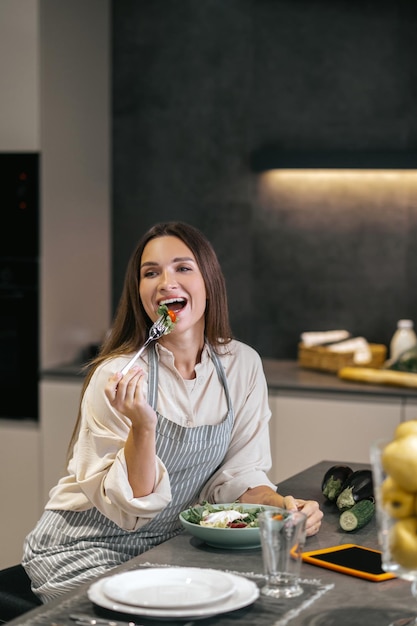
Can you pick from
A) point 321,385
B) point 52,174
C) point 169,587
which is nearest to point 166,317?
point 169,587

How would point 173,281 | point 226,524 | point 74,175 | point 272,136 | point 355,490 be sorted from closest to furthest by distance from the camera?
point 226,524 → point 355,490 → point 173,281 → point 74,175 → point 272,136

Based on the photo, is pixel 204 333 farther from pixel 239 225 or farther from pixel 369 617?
pixel 239 225

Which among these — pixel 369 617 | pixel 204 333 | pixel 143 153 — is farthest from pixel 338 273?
pixel 369 617

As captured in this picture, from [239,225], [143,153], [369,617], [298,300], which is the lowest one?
[369,617]

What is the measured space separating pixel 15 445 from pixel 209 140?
1593 mm

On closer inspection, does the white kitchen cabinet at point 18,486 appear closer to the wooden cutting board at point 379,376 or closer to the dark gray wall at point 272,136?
the dark gray wall at point 272,136

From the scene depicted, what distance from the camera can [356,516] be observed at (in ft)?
6.88

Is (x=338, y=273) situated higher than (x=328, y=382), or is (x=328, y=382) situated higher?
(x=338, y=273)

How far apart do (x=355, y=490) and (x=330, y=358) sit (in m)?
1.99

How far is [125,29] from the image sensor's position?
4.73 metres

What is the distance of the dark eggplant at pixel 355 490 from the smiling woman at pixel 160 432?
0.13 metres

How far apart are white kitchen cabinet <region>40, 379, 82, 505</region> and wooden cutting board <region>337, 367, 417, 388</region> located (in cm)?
109

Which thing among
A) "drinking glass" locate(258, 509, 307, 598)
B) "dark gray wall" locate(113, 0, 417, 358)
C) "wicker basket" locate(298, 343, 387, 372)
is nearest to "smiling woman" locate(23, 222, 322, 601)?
"drinking glass" locate(258, 509, 307, 598)

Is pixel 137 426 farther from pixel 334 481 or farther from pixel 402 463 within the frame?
pixel 402 463
